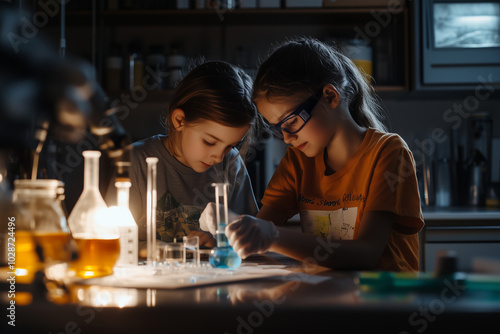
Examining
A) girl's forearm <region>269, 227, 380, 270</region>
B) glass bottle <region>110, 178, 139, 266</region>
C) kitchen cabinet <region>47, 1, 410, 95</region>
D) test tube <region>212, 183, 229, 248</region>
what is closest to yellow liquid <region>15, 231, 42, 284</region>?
glass bottle <region>110, 178, 139, 266</region>

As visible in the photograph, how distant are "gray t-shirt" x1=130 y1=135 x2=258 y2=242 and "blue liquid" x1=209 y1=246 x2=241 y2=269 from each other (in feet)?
1.96

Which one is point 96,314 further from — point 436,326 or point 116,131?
point 436,326

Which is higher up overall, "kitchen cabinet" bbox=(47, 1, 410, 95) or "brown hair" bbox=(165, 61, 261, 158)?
"kitchen cabinet" bbox=(47, 1, 410, 95)

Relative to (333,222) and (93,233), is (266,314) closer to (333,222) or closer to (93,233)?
(93,233)

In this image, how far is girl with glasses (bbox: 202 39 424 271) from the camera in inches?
44.6

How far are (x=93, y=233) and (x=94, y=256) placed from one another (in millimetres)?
37

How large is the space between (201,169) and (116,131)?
0.84m

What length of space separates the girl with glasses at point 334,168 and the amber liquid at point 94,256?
0.33 meters

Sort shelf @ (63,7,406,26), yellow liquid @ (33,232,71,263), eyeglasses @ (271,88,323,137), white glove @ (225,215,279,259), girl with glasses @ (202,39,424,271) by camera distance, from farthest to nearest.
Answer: shelf @ (63,7,406,26), eyeglasses @ (271,88,323,137), girl with glasses @ (202,39,424,271), white glove @ (225,215,279,259), yellow liquid @ (33,232,71,263)

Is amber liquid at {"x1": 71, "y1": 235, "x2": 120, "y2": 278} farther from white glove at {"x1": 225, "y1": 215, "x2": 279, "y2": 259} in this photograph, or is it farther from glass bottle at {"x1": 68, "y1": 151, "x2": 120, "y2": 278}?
white glove at {"x1": 225, "y1": 215, "x2": 279, "y2": 259}

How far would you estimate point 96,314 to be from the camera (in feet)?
1.94

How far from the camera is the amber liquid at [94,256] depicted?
2.68 ft

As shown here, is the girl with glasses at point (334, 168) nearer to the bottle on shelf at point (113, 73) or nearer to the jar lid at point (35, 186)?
the jar lid at point (35, 186)

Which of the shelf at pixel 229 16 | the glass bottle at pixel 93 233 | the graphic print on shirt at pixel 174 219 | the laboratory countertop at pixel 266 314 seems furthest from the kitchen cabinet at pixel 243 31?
the laboratory countertop at pixel 266 314
